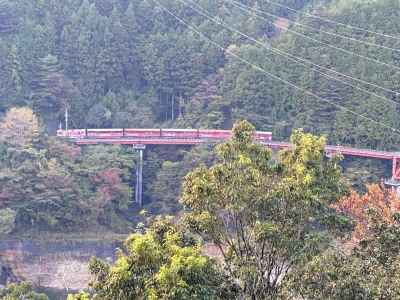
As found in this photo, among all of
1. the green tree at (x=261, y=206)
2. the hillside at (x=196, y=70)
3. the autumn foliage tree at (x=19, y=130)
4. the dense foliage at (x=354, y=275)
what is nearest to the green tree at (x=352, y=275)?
the dense foliage at (x=354, y=275)

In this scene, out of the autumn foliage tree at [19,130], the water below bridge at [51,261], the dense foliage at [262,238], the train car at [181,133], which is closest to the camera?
the dense foliage at [262,238]

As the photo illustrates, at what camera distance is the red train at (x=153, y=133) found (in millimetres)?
32938

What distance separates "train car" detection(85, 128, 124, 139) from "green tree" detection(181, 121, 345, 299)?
82.3 ft

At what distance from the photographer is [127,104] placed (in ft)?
124

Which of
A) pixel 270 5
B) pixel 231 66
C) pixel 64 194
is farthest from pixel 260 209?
pixel 270 5

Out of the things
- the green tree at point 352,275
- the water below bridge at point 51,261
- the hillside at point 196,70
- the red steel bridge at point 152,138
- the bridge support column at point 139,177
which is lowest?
the water below bridge at point 51,261

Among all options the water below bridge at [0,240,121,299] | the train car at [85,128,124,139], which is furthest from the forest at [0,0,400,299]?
the train car at [85,128,124,139]

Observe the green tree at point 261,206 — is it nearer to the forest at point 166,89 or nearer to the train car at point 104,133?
the forest at point 166,89

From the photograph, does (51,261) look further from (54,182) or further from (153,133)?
(153,133)

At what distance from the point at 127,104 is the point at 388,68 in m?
16.8

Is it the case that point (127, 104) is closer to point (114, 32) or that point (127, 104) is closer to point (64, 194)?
point (114, 32)

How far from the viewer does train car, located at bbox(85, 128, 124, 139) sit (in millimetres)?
32969

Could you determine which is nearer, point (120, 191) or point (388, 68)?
point (120, 191)

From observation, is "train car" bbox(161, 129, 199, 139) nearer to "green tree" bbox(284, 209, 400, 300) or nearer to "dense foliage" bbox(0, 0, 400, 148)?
"dense foliage" bbox(0, 0, 400, 148)
